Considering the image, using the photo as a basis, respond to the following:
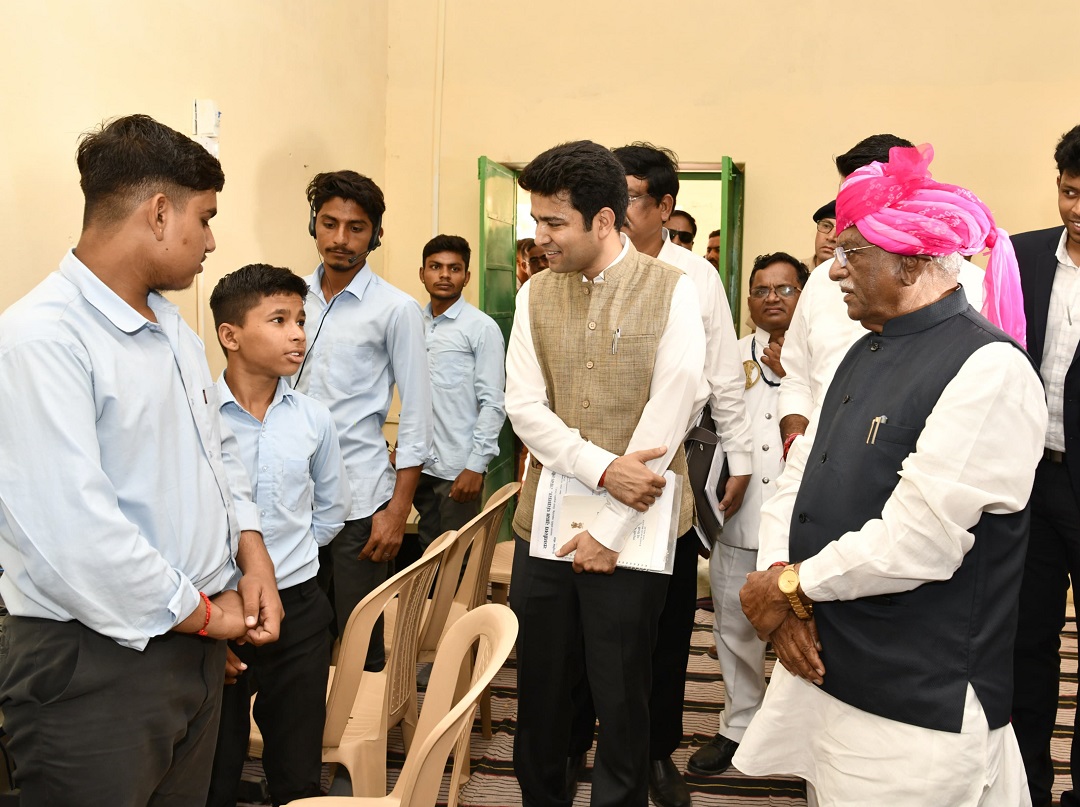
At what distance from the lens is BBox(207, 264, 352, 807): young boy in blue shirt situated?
222cm

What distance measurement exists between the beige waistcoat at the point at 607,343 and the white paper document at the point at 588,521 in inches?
3.3

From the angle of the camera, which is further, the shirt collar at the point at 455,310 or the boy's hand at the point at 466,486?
the shirt collar at the point at 455,310

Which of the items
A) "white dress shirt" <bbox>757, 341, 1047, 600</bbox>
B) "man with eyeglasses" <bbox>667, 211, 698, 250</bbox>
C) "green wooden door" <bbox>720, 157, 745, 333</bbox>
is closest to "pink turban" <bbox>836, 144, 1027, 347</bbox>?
"white dress shirt" <bbox>757, 341, 1047, 600</bbox>

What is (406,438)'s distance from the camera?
318cm

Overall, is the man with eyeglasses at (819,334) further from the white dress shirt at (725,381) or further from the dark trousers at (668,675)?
the dark trousers at (668,675)

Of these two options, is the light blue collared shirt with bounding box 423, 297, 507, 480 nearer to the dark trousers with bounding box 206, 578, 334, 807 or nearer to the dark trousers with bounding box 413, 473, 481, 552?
the dark trousers with bounding box 413, 473, 481, 552

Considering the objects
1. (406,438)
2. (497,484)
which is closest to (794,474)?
(406,438)

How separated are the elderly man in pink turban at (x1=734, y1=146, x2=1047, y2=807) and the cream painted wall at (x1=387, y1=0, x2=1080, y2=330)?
3884 mm

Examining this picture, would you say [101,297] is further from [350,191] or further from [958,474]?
[350,191]

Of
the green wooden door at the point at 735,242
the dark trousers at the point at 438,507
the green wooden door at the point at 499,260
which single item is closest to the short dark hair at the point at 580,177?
the dark trousers at the point at 438,507

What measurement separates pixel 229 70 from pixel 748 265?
3098 mm

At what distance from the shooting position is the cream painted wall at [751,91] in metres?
5.19

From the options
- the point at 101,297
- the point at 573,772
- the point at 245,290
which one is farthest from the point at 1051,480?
the point at 101,297

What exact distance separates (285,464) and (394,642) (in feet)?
1.72
